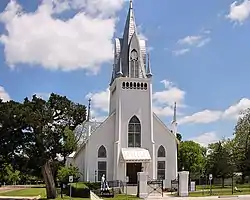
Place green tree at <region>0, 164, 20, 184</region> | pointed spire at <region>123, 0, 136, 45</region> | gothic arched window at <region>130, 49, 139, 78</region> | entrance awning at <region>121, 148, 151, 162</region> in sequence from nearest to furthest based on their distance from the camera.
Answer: green tree at <region>0, 164, 20, 184</region>
entrance awning at <region>121, 148, 151, 162</region>
gothic arched window at <region>130, 49, 139, 78</region>
pointed spire at <region>123, 0, 136, 45</region>

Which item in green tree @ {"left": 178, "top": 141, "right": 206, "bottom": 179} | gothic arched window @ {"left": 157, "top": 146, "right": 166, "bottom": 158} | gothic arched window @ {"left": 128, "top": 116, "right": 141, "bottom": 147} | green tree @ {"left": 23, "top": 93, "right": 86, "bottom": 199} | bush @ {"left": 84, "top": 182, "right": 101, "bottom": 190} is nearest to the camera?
green tree @ {"left": 23, "top": 93, "right": 86, "bottom": 199}

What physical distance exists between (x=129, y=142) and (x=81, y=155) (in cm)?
795

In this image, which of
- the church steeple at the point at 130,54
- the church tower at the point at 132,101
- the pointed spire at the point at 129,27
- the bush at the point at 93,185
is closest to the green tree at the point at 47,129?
the bush at the point at 93,185

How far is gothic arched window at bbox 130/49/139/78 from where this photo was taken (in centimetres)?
5312

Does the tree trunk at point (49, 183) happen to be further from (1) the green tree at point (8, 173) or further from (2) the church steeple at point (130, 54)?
(2) the church steeple at point (130, 54)

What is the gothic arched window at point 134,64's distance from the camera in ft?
174

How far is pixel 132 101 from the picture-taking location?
5172cm

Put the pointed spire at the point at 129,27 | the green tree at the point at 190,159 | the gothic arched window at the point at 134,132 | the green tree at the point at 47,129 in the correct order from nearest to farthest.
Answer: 1. the green tree at the point at 47,129
2. the gothic arched window at the point at 134,132
3. the pointed spire at the point at 129,27
4. the green tree at the point at 190,159

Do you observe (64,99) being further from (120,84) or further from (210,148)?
(210,148)

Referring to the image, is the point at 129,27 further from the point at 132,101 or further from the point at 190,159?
the point at 190,159

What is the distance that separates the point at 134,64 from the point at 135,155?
38.4ft

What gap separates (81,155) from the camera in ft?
182

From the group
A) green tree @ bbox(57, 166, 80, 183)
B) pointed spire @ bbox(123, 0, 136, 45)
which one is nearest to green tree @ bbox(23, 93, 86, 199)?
green tree @ bbox(57, 166, 80, 183)

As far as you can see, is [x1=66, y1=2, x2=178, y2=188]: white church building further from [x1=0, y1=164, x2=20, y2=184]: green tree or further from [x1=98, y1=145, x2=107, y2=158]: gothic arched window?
[x1=0, y1=164, x2=20, y2=184]: green tree
